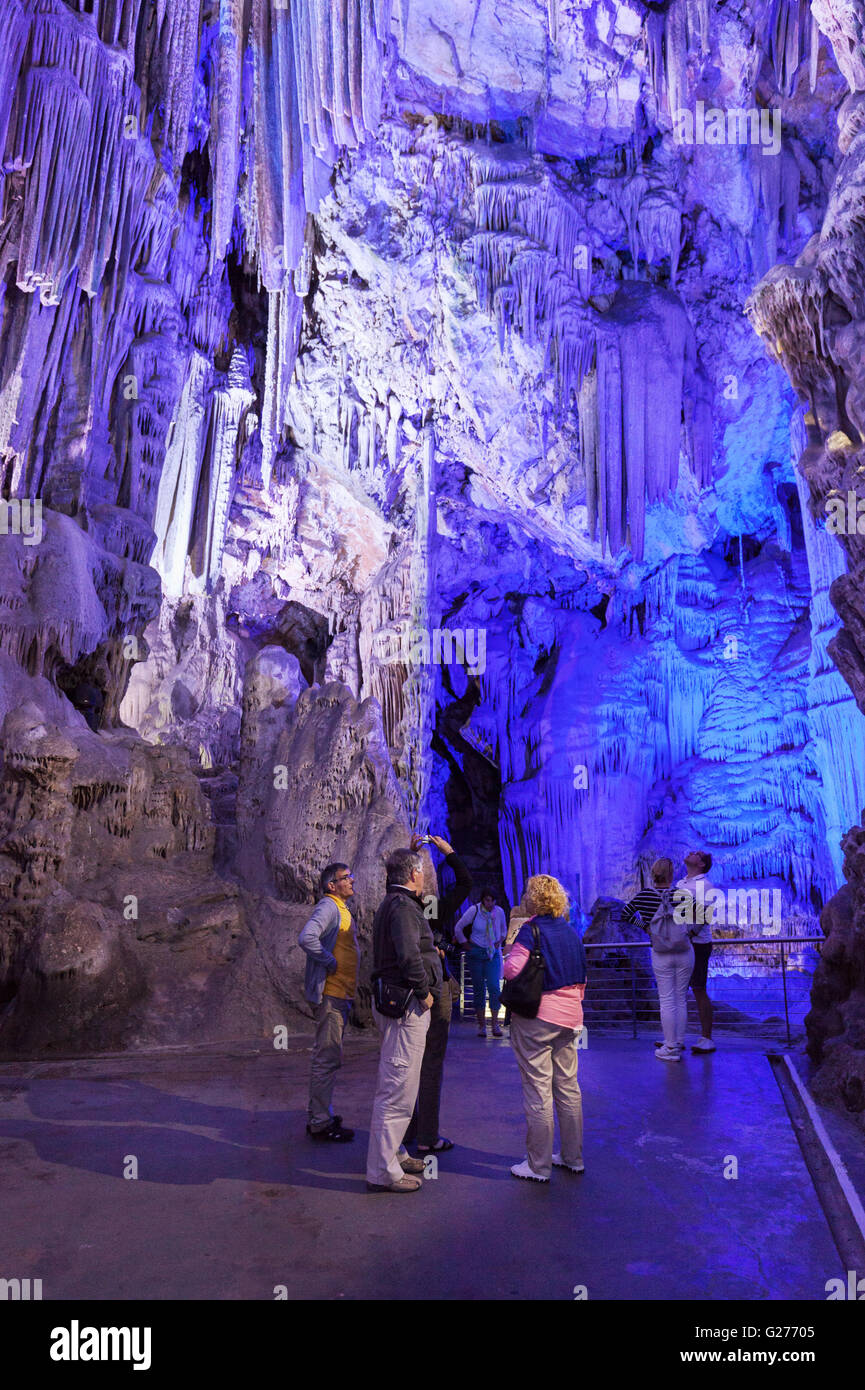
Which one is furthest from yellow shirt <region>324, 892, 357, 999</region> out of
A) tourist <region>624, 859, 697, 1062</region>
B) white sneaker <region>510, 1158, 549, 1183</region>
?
tourist <region>624, 859, 697, 1062</region>

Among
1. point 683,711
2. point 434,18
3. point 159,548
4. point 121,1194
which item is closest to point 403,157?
point 434,18

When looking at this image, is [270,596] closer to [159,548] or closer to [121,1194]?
[159,548]

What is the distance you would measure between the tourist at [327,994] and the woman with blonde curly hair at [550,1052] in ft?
2.79

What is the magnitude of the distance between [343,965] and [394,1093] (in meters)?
0.93

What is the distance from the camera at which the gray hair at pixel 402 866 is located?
4.15 m

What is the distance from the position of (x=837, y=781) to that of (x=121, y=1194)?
40.4ft

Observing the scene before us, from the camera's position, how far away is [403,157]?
14250 mm

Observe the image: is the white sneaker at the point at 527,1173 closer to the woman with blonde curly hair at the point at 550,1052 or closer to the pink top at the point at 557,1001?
the woman with blonde curly hair at the point at 550,1052

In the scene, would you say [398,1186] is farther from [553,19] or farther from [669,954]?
[553,19]

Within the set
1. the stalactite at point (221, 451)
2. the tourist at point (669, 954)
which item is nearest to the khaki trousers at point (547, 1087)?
the tourist at point (669, 954)

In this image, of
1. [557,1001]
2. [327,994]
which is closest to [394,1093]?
[557,1001]

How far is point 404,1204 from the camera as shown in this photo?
3562 mm

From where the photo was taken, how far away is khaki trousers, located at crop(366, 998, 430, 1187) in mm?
3736

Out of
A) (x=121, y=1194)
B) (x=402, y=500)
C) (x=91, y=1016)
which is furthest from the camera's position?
(x=402, y=500)
